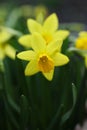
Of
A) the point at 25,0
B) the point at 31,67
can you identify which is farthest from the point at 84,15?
the point at 31,67

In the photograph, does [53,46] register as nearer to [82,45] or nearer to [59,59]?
[59,59]

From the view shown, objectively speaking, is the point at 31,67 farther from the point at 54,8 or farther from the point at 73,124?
the point at 54,8

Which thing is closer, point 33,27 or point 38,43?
point 38,43

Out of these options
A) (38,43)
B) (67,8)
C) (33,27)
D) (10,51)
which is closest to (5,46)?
(10,51)

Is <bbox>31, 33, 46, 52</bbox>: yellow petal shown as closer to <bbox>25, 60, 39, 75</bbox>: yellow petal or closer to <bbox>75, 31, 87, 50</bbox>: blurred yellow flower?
<bbox>25, 60, 39, 75</bbox>: yellow petal

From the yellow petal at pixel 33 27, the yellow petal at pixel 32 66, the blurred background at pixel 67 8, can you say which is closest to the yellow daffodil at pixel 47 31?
the yellow petal at pixel 33 27

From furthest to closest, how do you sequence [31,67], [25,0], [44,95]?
[25,0] → [44,95] → [31,67]

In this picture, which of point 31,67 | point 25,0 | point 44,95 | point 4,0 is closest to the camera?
point 31,67

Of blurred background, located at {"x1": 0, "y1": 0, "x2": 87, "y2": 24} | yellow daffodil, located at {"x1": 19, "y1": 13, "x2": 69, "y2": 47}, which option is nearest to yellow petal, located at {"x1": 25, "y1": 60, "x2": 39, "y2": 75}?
yellow daffodil, located at {"x1": 19, "y1": 13, "x2": 69, "y2": 47}
